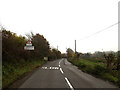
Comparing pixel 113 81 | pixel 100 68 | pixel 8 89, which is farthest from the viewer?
pixel 100 68

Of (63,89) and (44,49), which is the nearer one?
(63,89)

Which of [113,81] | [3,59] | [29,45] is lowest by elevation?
[113,81]

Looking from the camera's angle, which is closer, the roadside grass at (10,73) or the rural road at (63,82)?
the rural road at (63,82)

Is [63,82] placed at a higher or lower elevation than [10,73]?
lower

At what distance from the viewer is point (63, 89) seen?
18.1 feet

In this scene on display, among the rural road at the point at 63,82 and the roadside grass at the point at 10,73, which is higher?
the roadside grass at the point at 10,73

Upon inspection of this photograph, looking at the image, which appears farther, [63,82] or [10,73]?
[10,73]

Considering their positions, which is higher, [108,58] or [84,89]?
[108,58]

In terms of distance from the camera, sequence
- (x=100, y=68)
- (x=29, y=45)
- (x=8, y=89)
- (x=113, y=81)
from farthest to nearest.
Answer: (x=29, y=45) → (x=100, y=68) → (x=113, y=81) → (x=8, y=89)

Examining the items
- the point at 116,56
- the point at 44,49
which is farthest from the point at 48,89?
the point at 44,49

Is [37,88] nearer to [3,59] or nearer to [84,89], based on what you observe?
[84,89]

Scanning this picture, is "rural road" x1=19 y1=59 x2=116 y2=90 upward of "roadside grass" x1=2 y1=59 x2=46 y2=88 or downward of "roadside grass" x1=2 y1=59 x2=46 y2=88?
downward

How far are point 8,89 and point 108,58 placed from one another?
377 inches

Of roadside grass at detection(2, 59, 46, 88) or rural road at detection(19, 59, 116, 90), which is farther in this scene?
roadside grass at detection(2, 59, 46, 88)
